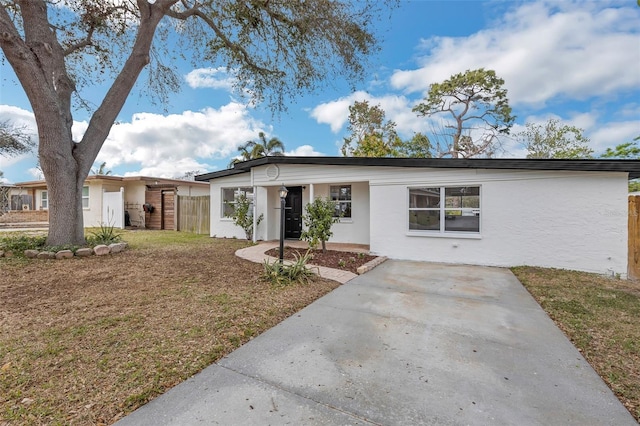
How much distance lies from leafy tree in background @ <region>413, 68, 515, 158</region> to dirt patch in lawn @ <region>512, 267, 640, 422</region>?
16710 millimetres

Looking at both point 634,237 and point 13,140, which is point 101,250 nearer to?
point 13,140

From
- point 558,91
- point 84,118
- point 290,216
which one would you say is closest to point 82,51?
point 84,118

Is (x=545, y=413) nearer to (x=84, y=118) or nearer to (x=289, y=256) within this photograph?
(x=289, y=256)

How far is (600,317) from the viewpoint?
383 cm

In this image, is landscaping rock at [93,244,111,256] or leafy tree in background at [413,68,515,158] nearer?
landscaping rock at [93,244,111,256]

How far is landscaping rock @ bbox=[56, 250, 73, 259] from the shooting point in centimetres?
687

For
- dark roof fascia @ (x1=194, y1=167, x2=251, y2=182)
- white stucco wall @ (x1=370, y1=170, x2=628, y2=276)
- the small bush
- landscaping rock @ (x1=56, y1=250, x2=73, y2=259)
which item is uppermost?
dark roof fascia @ (x1=194, y1=167, x2=251, y2=182)

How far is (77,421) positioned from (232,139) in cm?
2459

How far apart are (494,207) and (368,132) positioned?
17445 millimetres

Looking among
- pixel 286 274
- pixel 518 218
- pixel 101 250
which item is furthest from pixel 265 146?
pixel 518 218

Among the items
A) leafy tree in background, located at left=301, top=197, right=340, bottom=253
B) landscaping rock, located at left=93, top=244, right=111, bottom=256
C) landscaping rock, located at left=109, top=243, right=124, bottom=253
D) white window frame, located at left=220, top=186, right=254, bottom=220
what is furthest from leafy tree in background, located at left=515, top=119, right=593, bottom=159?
landscaping rock, located at left=93, top=244, right=111, bottom=256

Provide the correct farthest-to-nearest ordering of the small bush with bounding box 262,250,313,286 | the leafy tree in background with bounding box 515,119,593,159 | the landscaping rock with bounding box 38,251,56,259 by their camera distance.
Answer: the leafy tree in background with bounding box 515,119,593,159 < the landscaping rock with bounding box 38,251,56,259 < the small bush with bounding box 262,250,313,286

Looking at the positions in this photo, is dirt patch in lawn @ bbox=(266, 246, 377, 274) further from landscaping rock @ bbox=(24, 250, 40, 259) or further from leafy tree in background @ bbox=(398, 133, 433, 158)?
leafy tree in background @ bbox=(398, 133, 433, 158)

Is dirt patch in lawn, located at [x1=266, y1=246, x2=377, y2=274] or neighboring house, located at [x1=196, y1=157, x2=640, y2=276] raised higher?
neighboring house, located at [x1=196, y1=157, x2=640, y2=276]
